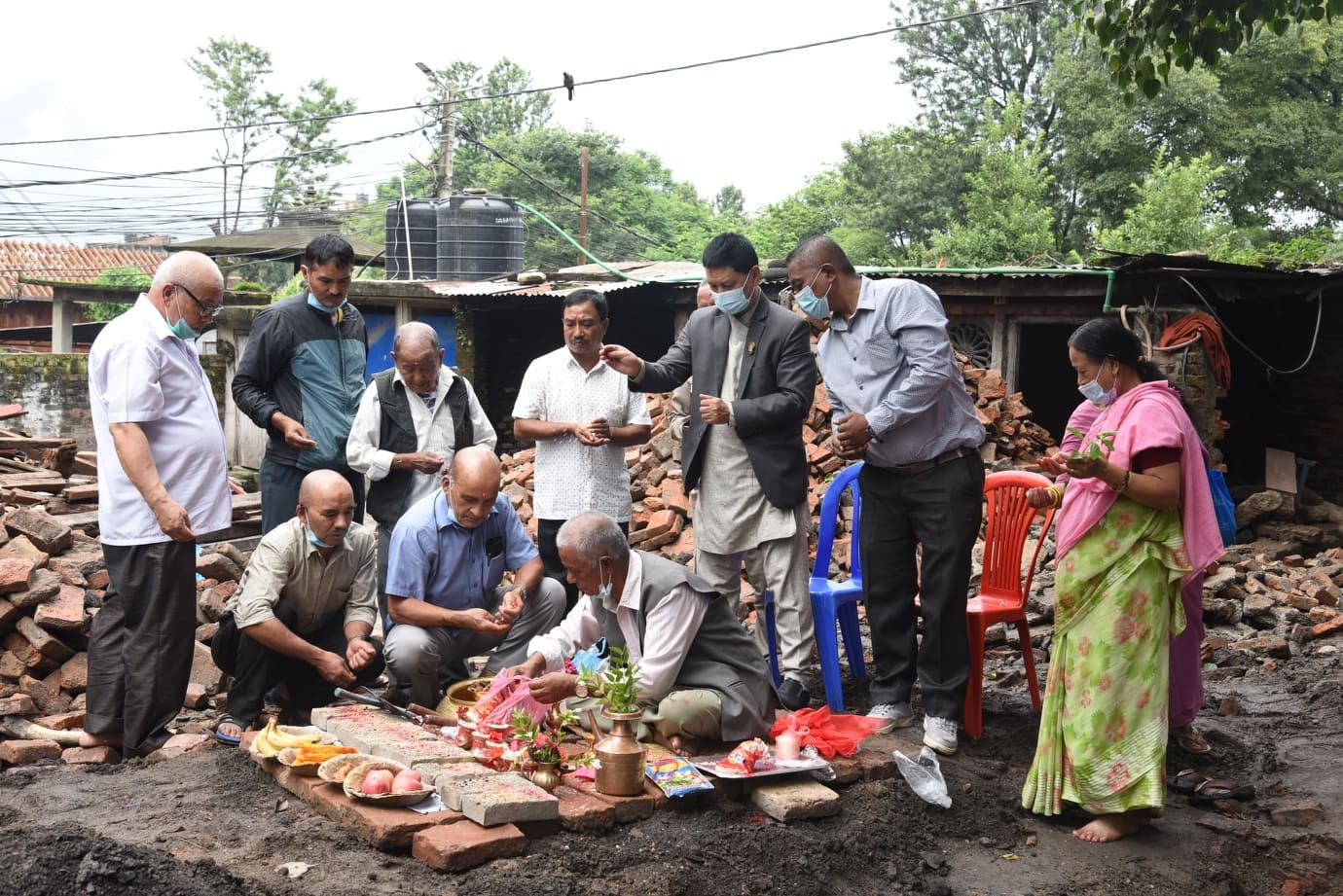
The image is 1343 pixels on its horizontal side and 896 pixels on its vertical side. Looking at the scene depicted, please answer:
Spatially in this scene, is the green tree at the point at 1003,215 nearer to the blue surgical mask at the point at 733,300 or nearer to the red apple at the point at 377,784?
the blue surgical mask at the point at 733,300

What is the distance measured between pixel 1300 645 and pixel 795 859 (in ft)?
17.9

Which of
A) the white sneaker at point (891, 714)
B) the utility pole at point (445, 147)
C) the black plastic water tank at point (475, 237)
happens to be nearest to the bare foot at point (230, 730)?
the white sneaker at point (891, 714)

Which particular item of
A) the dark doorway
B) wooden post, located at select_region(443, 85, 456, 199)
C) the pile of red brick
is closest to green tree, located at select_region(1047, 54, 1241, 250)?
the dark doorway

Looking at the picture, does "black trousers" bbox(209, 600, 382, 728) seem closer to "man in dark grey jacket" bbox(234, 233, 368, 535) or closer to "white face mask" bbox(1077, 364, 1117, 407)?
"man in dark grey jacket" bbox(234, 233, 368, 535)

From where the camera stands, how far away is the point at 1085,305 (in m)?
12.3

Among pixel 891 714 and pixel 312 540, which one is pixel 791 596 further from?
pixel 312 540

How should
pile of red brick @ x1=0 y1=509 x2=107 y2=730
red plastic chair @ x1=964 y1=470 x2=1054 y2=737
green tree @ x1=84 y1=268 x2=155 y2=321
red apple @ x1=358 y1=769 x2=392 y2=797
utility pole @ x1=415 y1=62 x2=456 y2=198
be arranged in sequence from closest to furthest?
red apple @ x1=358 y1=769 x2=392 y2=797, red plastic chair @ x1=964 y1=470 x2=1054 y2=737, pile of red brick @ x1=0 y1=509 x2=107 y2=730, utility pole @ x1=415 y1=62 x2=456 y2=198, green tree @ x1=84 y1=268 x2=155 y2=321

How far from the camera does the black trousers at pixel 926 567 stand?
5.06 m

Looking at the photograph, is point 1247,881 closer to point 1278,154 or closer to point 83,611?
point 83,611

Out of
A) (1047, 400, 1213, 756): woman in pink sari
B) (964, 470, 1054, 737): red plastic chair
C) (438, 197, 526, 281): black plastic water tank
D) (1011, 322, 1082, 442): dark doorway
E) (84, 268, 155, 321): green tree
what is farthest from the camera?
(84, 268, 155, 321): green tree

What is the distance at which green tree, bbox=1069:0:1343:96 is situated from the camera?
5781mm

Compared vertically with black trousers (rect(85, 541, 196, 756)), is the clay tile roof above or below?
above

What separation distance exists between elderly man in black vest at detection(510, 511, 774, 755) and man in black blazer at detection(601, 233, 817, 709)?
26.2 inches

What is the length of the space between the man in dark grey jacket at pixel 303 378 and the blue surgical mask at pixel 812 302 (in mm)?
2223
